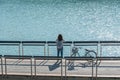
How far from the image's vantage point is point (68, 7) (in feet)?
227

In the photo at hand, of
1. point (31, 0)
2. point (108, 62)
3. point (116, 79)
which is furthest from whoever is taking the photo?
point (31, 0)

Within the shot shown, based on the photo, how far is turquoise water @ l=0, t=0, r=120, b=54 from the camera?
43.4m

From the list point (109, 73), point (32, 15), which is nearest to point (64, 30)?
point (32, 15)

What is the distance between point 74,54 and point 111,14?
3979cm

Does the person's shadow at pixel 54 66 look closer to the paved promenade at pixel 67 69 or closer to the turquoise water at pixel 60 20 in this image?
the paved promenade at pixel 67 69

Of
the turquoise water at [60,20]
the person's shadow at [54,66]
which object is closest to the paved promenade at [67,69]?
the person's shadow at [54,66]

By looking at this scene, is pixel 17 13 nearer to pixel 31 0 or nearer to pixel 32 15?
pixel 32 15

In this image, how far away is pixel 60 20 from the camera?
180ft

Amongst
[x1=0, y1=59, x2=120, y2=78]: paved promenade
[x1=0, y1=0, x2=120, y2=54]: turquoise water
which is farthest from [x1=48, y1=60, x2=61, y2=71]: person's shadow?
[x1=0, y1=0, x2=120, y2=54]: turquoise water

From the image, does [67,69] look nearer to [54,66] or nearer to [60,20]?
[54,66]

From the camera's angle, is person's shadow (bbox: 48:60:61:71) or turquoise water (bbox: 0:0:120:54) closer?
person's shadow (bbox: 48:60:61:71)

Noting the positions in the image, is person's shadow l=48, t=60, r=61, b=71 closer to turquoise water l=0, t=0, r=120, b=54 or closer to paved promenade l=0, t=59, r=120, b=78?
paved promenade l=0, t=59, r=120, b=78

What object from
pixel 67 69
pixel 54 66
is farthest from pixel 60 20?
pixel 67 69

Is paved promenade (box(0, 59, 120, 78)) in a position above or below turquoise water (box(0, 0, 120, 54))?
below
